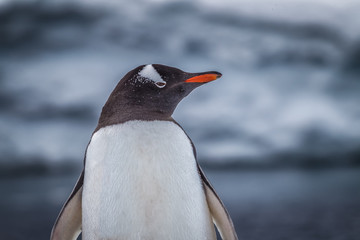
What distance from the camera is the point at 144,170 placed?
1883 mm

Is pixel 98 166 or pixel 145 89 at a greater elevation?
pixel 145 89

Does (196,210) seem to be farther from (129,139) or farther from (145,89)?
(145,89)

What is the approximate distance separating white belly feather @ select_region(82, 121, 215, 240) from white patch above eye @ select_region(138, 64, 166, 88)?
231mm

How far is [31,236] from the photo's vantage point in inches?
421

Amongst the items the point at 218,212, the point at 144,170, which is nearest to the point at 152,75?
the point at 144,170

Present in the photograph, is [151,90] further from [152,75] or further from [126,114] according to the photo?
[126,114]

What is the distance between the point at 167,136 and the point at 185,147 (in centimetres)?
14

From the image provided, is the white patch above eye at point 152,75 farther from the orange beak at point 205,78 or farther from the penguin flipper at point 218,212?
the penguin flipper at point 218,212

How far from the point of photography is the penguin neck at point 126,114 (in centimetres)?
198

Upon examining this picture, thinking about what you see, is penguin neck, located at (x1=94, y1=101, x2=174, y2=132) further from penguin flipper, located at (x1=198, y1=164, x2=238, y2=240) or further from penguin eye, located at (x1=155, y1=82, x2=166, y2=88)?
penguin flipper, located at (x1=198, y1=164, x2=238, y2=240)

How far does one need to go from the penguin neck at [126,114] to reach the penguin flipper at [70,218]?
0.44m

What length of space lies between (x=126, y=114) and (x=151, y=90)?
20cm

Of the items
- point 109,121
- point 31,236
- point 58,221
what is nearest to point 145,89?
point 109,121

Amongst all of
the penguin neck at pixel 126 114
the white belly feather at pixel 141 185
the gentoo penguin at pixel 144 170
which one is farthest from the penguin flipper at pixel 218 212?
the penguin neck at pixel 126 114
